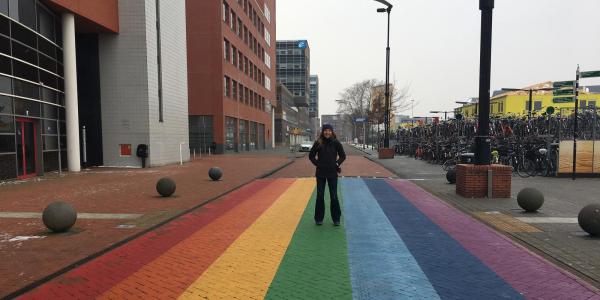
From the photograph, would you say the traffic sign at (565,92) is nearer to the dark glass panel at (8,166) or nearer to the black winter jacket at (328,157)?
the black winter jacket at (328,157)

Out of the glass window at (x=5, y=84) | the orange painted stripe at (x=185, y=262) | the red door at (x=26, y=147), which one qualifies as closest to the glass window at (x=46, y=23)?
the glass window at (x=5, y=84)

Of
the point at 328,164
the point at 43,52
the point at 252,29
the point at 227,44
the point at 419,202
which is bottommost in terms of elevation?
the point at 419,202

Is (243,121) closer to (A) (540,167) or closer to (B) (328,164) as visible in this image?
(A) (540,167)

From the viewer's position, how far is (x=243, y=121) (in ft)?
165

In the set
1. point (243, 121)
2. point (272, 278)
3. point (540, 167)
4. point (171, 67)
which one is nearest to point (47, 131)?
point (171, 67)

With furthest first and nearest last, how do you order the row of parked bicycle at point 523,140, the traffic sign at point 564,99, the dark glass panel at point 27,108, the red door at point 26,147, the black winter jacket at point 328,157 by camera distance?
the red door at point 26,147 → the dark glass panel at point 27,108 → the row of parked bicycle at point 523,140 → the traffic sign at point 564,99 → the black winter jacket at point 328,157

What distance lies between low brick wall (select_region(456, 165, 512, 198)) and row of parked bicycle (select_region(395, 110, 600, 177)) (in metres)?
4.43

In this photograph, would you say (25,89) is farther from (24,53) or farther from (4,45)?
(4,45)

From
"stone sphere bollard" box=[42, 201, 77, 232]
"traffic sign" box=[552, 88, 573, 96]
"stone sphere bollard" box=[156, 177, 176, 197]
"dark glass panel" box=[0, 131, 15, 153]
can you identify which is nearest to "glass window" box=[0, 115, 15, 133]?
"dark glass panel" box=[0, 131, 15, 153]

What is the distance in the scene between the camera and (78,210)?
9.09m

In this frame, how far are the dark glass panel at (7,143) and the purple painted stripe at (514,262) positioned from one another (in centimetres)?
1483

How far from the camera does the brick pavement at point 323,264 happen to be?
4270mm

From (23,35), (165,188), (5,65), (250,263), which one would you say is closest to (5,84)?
(5,65)

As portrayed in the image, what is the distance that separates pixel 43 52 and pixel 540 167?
21168 mm
